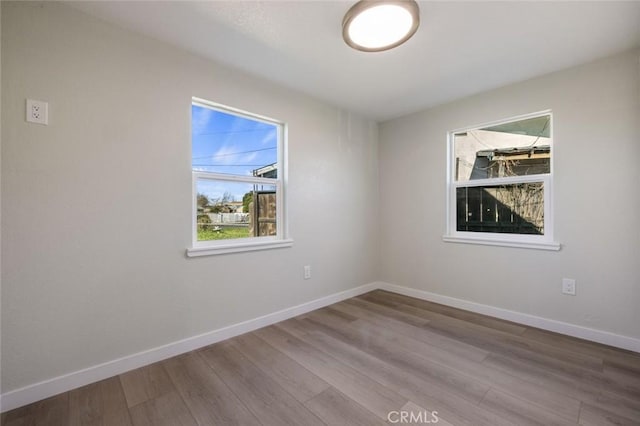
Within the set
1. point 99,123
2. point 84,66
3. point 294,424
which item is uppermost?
point 84,66

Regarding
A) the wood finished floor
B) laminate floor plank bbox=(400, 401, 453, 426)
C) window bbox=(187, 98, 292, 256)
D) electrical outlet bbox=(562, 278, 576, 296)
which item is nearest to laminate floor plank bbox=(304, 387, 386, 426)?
the wood finished floor

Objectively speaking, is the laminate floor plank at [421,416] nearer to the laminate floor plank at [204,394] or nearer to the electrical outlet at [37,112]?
the laminate floor plank at [204,394]

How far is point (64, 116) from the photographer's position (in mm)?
1665

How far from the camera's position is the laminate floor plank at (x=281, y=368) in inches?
65.8

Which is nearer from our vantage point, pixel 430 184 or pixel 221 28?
pixel 221 28

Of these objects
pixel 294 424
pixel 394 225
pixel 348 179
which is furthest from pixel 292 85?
pixel 294 424

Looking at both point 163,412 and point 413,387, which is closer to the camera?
point 163,412

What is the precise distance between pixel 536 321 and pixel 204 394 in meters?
2.80

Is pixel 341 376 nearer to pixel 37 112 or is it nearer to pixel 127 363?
pixel 127 363

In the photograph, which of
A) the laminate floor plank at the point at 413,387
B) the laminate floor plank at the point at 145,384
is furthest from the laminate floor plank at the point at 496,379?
the laminate floor plank at the point at 145,384

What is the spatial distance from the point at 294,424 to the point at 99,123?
2.12 metres

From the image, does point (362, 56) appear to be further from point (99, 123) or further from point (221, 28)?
point (99, 123)

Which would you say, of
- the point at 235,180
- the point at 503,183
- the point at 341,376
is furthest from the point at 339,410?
the point at 503,183

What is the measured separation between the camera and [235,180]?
8.18 feet
